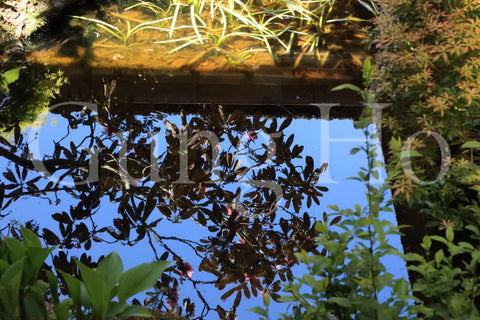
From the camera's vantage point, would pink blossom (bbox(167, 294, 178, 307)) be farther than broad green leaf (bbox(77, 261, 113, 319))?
Yes

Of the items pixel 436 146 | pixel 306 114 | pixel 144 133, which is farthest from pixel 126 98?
pixel 436 146

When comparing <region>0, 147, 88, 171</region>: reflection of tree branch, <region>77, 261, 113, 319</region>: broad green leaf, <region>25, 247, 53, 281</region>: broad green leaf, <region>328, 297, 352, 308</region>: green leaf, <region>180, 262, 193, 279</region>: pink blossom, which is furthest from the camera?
<region>0, 147, 88, 171</region>: reflection of tree branch

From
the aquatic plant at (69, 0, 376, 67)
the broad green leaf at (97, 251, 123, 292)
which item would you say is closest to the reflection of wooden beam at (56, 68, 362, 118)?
the aquatic plant at (69, 0, 376, 67)

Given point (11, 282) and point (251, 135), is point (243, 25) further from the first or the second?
point (11, 282)

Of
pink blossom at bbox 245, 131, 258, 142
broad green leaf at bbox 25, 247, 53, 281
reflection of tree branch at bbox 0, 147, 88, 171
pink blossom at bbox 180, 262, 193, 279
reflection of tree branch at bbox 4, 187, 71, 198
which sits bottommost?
broad green leaf at bbox 25, 247, 53, 281

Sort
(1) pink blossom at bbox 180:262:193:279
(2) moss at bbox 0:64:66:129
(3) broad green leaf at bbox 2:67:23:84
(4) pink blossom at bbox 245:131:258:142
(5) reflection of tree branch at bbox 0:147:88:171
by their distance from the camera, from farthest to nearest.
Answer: (3) broad green leaf at bbox 2:67:23:84 < (2) moss at bbox 0:64:66:129 < (4) pink blossom at bbox 245:131:258:142 < (5) reflection of tree branch at bbox 0:147:88:171 < (1) pink blossom at bbox 180:262:193:279

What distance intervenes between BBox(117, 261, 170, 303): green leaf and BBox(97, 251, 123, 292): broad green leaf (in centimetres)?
2

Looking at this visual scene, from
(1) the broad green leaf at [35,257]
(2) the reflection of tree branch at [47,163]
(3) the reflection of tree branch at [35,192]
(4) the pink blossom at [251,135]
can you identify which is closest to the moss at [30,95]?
(2) the reflection of tree branch at [47,163]

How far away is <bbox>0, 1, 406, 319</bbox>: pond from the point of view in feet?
6.69

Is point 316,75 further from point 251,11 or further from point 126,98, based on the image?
point 126,98

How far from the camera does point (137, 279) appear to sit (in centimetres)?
146

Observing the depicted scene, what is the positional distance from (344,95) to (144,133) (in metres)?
1.04

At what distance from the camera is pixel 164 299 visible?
1866 mm

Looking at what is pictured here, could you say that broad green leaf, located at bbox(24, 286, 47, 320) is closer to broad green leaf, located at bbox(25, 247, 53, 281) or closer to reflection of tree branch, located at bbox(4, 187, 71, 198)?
broad green leaf, located at bbox(25, 247, 53, 281)
